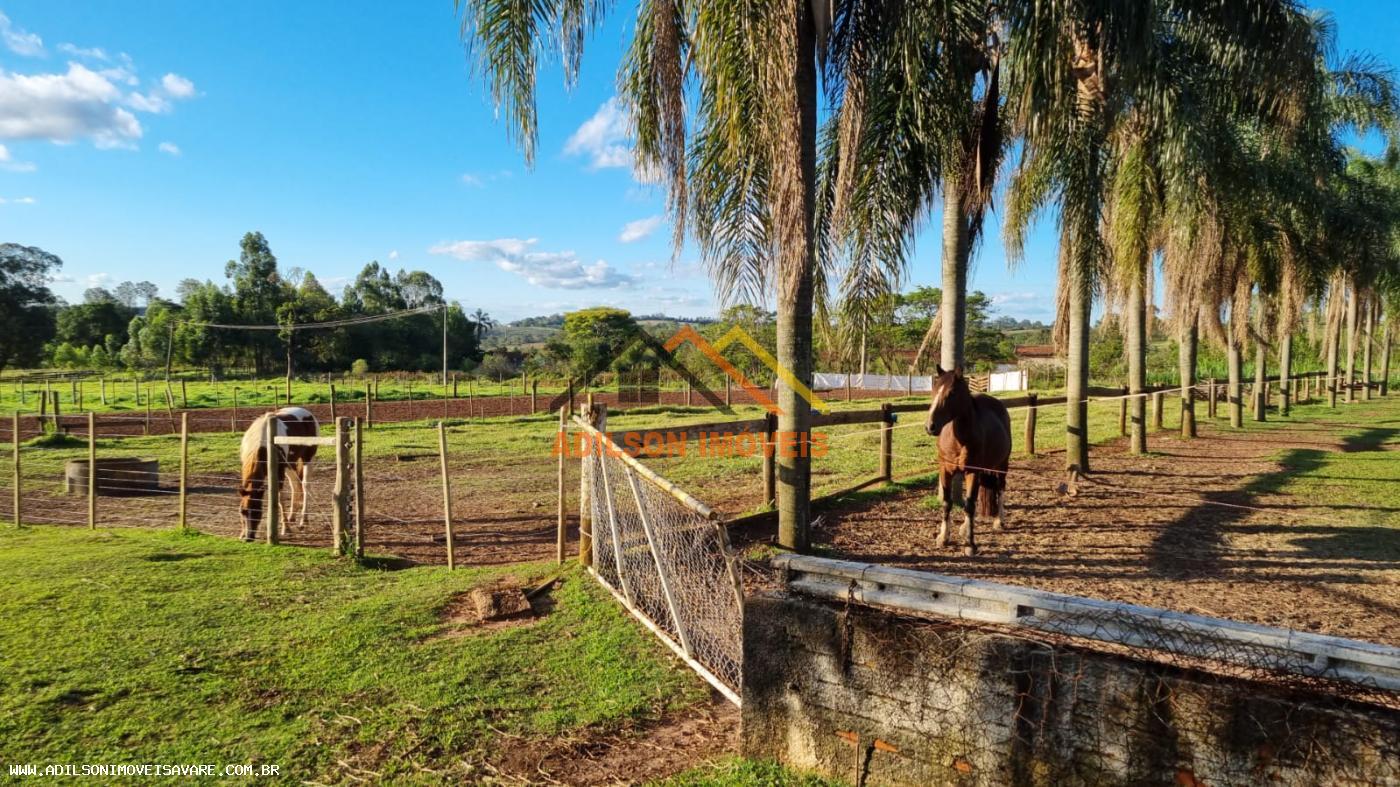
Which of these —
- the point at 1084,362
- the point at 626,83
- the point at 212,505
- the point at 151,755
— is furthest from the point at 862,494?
the point at 212,505

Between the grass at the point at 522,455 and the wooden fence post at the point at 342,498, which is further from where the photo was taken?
the grass at the point at 522,455

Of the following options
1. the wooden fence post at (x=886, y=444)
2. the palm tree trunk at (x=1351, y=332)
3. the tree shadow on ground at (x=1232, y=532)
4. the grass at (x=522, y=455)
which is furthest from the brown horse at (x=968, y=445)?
the palm tree trunk at (x=1351, y=332)

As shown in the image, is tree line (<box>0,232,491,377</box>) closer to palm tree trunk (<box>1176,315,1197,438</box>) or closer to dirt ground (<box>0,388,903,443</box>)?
dirt ground (<box>0,388,903,443</box>)

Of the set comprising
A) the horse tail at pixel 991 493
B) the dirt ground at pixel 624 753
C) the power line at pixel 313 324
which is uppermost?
the power line at pixel 313 324

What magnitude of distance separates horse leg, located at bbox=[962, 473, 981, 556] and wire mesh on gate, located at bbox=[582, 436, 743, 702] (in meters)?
3.10

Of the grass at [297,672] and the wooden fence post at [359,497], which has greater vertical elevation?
the wooden fence post at [359,497]

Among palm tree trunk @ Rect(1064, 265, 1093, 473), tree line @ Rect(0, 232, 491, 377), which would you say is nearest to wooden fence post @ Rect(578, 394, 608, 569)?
palm tree trunk @ Rect(1064, 265, 1093, 473)

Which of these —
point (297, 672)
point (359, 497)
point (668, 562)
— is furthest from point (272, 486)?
point (668, 562)

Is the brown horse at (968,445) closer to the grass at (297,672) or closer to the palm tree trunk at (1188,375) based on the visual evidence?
the grass at (297,672)

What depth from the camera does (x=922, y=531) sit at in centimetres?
734

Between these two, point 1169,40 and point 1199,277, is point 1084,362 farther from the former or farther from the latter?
point 1169,40

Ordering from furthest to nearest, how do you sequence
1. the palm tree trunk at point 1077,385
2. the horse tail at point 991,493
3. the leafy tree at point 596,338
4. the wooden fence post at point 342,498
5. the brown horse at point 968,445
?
the leafy tree at point 596,338 < the palm tree trunk at point 1077,385 < the horse tail at point 991,493 < the brown horse at point 968,445 < the wooden fence post at point 342,498

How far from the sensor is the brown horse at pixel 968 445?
669cm

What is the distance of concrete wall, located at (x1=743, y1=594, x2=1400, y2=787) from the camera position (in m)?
A: 2.02
